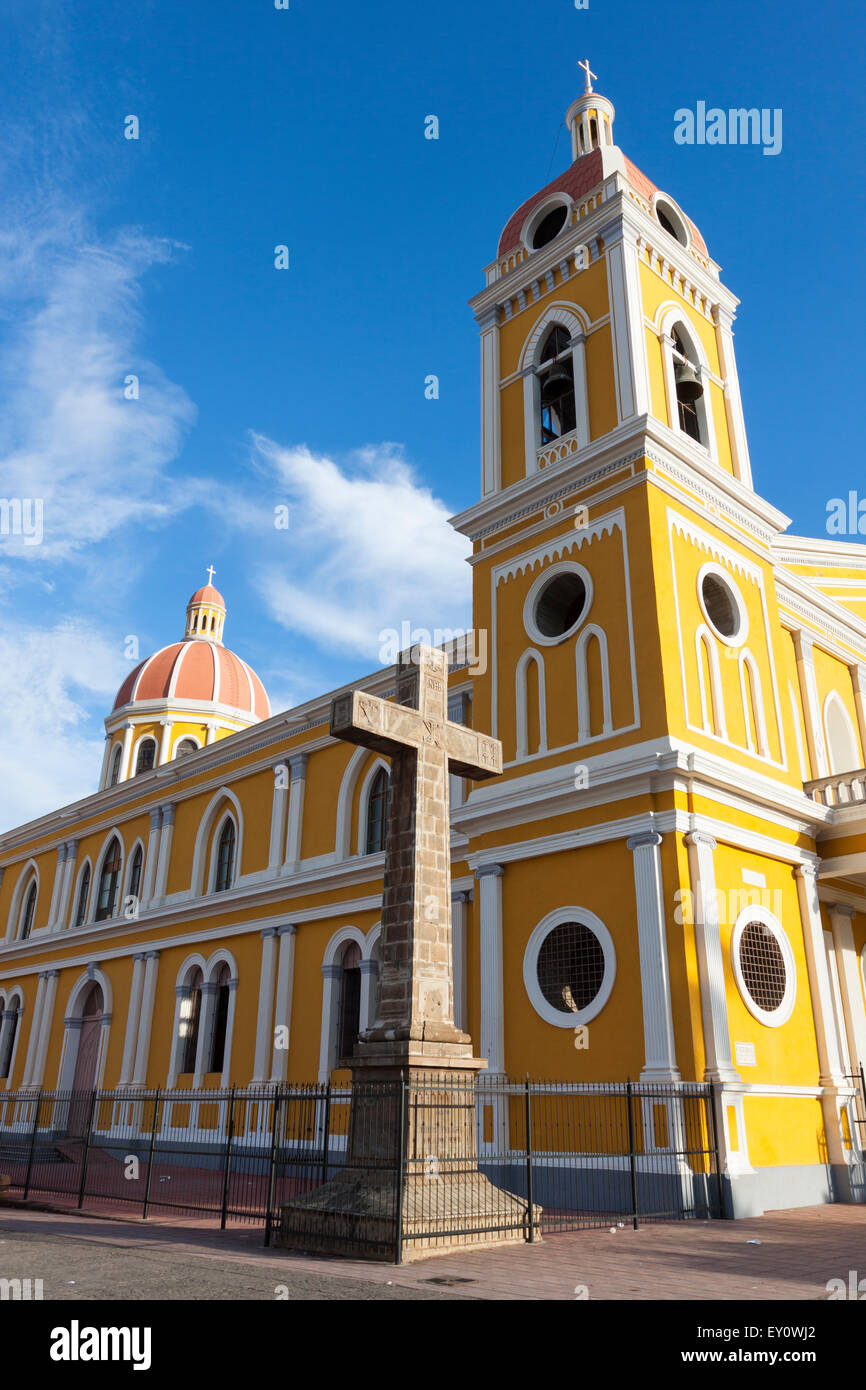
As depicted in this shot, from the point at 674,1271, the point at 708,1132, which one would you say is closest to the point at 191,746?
the point at 708,1132

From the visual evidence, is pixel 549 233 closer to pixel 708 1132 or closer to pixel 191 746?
pixel 708 1132

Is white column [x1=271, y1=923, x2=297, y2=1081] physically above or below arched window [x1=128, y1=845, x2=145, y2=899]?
below

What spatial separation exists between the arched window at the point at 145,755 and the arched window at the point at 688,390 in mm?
21509

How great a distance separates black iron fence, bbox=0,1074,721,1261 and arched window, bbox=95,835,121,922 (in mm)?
6891

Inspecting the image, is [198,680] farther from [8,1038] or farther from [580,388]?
[580,388]

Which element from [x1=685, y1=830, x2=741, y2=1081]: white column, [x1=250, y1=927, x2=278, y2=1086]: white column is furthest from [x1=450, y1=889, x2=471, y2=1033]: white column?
[x1=250, y1=927, x2=278, y2=1086]: white column

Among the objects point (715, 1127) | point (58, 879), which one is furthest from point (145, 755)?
point (715, 1127)

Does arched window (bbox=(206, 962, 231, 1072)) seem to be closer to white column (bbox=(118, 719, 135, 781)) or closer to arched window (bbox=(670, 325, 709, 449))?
white column (bbox=(118, 719, 135, 781))

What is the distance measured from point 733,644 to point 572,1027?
656 cm

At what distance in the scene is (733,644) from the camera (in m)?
A: 16.4

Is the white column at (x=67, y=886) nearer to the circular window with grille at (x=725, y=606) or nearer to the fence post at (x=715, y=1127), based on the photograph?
the circular window with grille at (x=725, y=606)

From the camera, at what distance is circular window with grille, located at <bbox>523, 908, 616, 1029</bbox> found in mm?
13797

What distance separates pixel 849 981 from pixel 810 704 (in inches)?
192

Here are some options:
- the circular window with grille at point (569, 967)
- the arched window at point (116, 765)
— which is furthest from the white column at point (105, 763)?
the circular window with grille at point (569, 967)
